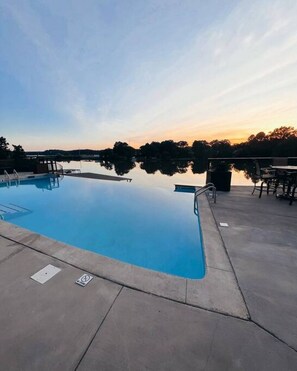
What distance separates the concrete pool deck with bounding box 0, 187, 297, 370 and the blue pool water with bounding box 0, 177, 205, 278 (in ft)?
2.75

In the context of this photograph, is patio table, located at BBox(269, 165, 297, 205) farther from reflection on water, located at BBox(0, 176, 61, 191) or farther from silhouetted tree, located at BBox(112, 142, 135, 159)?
silhouetted tree, located at BBox(112, 142, 135, 159)

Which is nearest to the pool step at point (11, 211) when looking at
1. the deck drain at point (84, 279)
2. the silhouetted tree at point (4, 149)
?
the deck drain at point (84, 279)

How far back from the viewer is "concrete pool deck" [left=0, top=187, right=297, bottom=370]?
1.01 metres

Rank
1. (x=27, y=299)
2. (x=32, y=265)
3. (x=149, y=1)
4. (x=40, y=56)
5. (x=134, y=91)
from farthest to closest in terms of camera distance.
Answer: (x=134, y=91)
(x=40, y=56)
(x=149, y=1)
(x=32, y=265)
(x=27, y=299)

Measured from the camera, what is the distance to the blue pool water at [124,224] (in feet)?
9.48

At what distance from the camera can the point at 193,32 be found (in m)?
4.90

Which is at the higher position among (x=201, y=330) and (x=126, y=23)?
(x=126, y=23)

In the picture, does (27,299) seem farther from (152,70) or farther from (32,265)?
(152,70)

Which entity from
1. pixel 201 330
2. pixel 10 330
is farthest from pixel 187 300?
pixel 10 330

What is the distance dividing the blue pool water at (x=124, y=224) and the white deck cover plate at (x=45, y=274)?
4.02 feet

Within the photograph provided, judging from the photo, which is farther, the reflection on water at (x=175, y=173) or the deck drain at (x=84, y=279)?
the reflection on water at (x=175, y=173)

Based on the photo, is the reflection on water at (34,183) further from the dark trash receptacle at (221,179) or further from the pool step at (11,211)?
the dark trash receptacle at (221,179)

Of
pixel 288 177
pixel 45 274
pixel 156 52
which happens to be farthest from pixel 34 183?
pixel 288 177

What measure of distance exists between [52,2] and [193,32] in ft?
13.2
